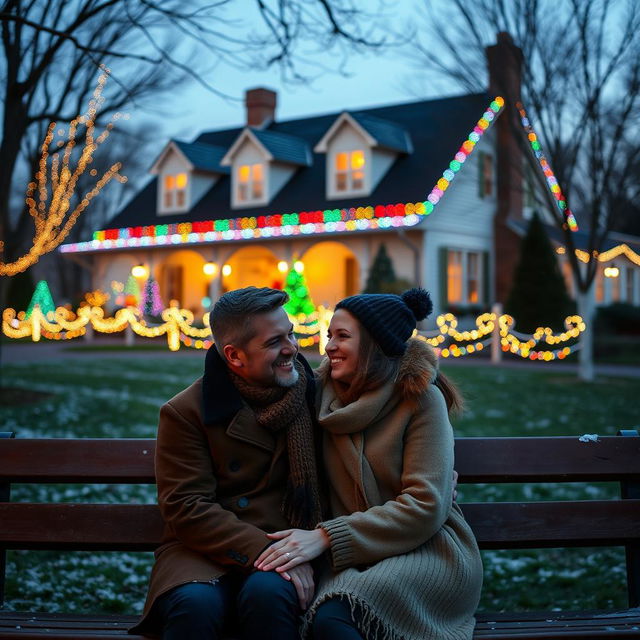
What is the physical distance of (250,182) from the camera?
1128 inches

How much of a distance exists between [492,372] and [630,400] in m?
3.65

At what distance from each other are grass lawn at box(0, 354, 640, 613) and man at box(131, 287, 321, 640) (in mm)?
1143

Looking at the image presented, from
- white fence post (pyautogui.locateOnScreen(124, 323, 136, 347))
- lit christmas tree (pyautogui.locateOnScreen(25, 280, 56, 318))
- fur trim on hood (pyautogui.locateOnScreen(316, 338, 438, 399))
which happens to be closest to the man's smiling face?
fur trim on hood (pyautogui.locateOnScreen(316, 338, 438, 399))

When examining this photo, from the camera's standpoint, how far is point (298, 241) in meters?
27.0

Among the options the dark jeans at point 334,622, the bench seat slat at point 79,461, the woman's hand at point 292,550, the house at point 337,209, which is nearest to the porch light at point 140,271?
the house at point 337,209

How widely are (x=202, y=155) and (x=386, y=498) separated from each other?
2854cm

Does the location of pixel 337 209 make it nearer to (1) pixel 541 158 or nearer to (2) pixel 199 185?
(2) pixel 199 185

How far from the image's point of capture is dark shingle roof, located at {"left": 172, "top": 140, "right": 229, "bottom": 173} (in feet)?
100

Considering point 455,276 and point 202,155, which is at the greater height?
point 202,155

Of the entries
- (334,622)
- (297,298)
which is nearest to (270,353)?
(334,622)

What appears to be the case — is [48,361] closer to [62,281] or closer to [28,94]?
[28,94]

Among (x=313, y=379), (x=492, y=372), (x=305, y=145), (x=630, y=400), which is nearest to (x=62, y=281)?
(x=305, y=145)

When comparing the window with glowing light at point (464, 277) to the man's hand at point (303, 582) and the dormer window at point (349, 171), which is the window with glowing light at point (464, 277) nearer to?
the dormer window at point (349, 171)

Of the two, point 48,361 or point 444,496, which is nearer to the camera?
point 444,496
